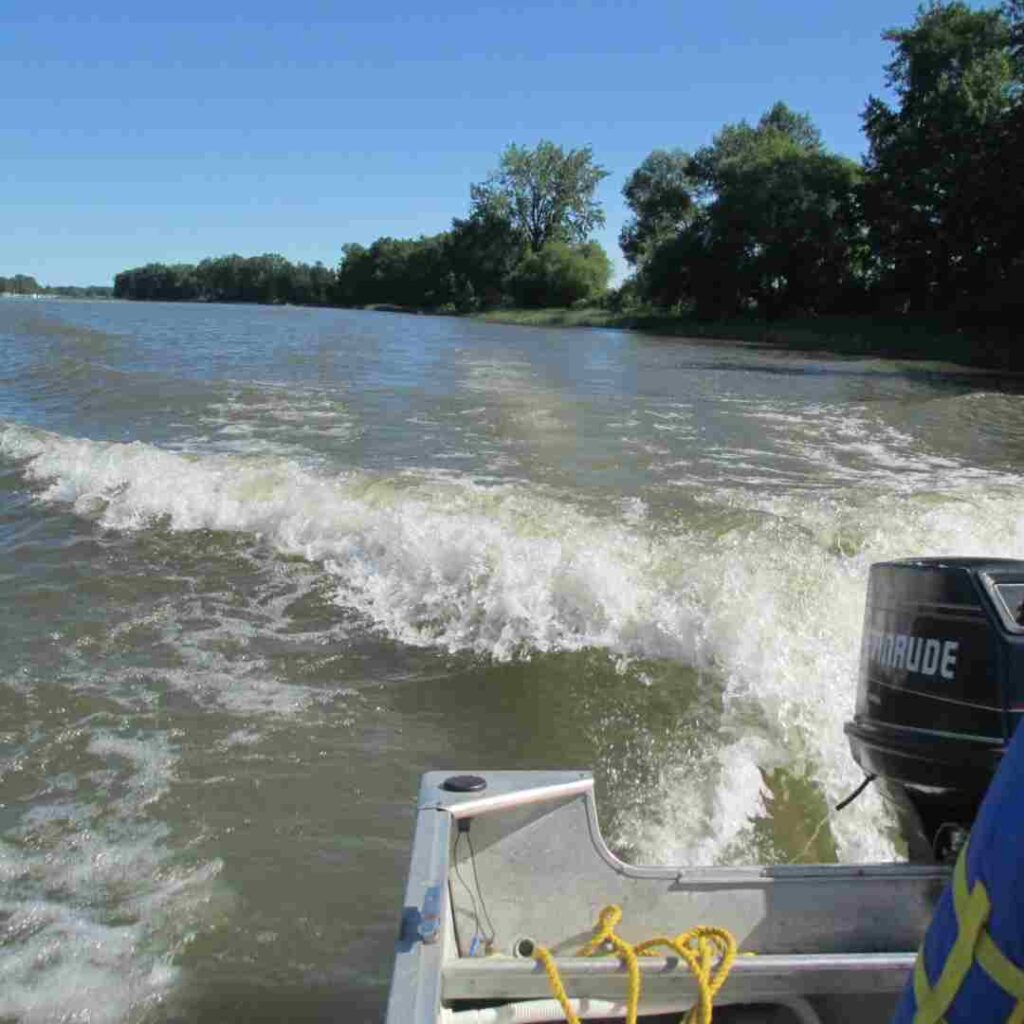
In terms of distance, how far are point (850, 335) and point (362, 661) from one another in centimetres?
3564

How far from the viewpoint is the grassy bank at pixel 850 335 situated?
3145 centimetres

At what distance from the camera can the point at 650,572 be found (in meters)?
6.37

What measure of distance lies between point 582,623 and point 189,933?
3.14 metres

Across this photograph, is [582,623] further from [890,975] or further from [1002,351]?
[1002,351]

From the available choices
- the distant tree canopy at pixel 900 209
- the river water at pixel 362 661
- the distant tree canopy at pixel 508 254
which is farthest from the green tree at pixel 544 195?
the river water at pixel 362 661

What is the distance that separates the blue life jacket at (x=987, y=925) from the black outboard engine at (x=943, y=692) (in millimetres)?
1332

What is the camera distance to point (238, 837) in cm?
390

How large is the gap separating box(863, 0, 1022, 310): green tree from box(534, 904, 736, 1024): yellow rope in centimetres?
3831

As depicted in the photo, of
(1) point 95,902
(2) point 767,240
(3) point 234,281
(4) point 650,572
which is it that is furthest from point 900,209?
(3) point 234,281

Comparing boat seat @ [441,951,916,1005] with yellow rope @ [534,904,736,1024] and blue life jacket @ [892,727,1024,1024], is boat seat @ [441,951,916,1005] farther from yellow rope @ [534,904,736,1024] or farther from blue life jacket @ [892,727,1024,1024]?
blue life jacket @ [892,727,1024,1024]

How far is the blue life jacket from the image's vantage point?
126cm

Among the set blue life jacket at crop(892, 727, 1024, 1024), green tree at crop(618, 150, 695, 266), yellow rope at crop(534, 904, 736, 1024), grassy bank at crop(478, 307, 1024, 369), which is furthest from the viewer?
green tree at crop(618, 150, 695, 266)

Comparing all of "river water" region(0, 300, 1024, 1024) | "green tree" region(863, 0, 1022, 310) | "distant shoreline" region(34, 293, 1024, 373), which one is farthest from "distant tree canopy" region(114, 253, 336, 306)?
"river water" region(0, 300, 1024, 1024)

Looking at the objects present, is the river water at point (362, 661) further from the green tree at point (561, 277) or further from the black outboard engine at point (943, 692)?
the green tree at point (561, 277)
